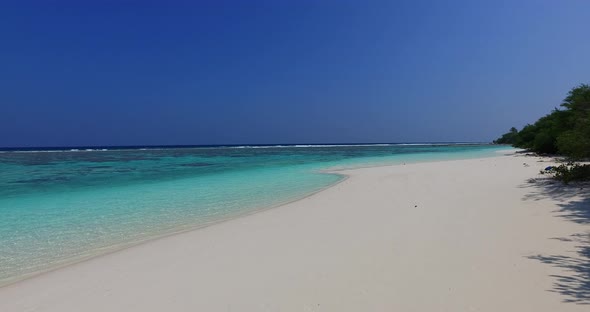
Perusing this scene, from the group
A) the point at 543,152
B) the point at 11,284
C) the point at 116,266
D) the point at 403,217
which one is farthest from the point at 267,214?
the point at 543,152

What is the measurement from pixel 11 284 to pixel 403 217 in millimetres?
7316

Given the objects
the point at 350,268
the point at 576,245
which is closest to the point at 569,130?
the point at 576,245

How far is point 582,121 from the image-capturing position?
10.4 m

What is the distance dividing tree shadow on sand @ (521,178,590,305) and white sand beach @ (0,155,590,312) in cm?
2

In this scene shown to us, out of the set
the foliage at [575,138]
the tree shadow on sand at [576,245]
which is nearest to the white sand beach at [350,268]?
the tree shadow on sand at [576,245]

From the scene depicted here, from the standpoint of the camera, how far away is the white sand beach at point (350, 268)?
3.64 meters

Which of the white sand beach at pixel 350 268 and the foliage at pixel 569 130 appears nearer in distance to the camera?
the white sand beach at pixel 350 268

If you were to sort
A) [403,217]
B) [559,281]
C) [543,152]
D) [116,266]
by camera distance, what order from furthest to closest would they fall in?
[543,152]
[403,217]
[116,266]
[559,281]

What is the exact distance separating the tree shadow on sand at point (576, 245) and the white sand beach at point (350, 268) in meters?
0.02

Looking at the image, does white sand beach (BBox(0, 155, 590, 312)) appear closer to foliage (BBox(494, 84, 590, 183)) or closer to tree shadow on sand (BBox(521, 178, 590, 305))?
tree shadow on sand (BBox(521, 178, 590, 305))

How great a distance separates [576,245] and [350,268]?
12.1ft

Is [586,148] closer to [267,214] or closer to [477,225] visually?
[477,225]

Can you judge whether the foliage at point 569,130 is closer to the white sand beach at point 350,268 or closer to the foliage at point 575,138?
the foliage at point 575,138

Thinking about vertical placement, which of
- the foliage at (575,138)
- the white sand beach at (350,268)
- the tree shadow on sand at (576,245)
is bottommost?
the white sand beach at (350,268)
